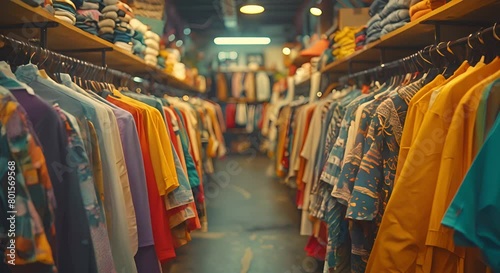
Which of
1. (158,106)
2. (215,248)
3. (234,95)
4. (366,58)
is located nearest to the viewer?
(158,106)

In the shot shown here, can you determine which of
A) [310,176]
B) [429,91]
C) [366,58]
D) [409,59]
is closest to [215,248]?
[310,176]

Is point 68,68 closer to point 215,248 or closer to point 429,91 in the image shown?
point 429,91

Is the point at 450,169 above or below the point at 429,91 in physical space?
below

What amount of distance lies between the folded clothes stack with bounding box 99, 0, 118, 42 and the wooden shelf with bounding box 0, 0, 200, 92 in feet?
0.43

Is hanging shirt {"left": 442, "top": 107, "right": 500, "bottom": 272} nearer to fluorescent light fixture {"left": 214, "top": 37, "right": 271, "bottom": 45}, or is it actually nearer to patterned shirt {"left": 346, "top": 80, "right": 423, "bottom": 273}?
patterned shirt {"left": 346, "top": 80, "right": 423, "bottom": 273}

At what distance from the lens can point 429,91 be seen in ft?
5.37

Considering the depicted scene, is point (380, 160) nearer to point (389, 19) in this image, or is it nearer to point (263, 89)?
point (389, 19)

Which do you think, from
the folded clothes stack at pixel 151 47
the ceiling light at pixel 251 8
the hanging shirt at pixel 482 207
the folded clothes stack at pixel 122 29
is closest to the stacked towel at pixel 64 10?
the folded clothes stack at pixel 122 29

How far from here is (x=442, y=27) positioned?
2123mm

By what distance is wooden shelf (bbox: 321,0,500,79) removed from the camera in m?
1.75

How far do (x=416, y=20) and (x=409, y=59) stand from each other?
0.25 meters

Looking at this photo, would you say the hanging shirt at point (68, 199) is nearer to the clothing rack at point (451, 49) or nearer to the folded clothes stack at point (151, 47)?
the clothing rack at point (451, 49)

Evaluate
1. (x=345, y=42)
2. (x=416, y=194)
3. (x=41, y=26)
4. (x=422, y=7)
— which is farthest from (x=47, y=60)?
(x=345, y=42)

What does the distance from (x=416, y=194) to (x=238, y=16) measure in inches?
318
